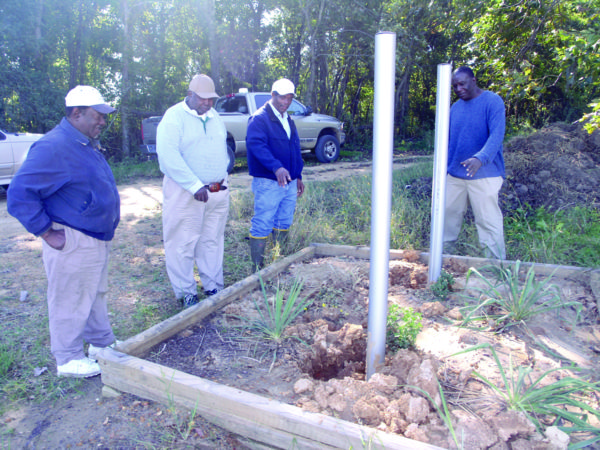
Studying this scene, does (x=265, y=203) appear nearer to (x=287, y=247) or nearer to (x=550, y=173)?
(x=287, y=247)

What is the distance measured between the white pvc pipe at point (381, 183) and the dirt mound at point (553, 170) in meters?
4.60

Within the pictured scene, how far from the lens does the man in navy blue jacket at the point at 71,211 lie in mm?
2697

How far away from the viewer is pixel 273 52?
59.4ft

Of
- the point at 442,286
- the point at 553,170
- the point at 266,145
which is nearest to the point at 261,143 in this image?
the point at 266,145

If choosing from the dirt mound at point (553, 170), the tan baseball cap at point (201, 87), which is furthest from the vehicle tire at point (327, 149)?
the tan baseball cap at point (201, 87)

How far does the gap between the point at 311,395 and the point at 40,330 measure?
7.76 ft

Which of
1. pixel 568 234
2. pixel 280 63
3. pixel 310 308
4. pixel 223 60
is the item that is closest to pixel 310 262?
pixel 310 308

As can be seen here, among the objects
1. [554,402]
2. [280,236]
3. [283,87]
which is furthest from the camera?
[280,236]

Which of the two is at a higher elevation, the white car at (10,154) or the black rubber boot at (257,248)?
the white car at (10,154)

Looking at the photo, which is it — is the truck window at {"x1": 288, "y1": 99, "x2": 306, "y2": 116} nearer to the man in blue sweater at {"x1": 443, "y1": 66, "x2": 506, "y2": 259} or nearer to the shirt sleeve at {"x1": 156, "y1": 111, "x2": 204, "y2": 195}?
the man in blue sweater at {"x1": 443, "y1": 66, "x2": 506, "y2": 259}

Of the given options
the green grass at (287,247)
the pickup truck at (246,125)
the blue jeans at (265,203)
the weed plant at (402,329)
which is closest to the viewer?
the weed plant at (402,329)

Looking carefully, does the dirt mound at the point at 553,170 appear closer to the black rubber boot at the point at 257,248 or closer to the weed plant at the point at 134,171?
the black rubber boot at the point at 257,248

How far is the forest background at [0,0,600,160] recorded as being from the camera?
8.20m

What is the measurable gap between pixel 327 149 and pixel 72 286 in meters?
10.8
